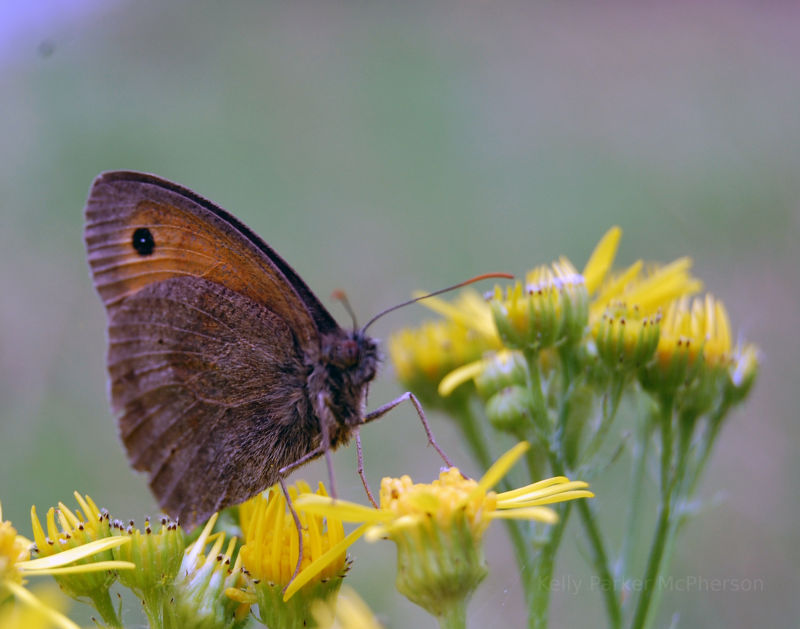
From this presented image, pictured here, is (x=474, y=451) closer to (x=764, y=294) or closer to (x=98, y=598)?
(x=98, y=598)

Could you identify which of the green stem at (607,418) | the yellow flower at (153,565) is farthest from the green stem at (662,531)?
the yellow flower at (153,565)

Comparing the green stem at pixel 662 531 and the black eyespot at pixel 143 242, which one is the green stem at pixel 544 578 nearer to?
the green stem at pixel 662 531

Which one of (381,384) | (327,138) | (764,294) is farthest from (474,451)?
(327,138)

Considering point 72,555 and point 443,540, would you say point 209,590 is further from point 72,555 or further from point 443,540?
point 443,540

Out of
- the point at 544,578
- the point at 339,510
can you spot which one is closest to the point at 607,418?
the point at 544,578

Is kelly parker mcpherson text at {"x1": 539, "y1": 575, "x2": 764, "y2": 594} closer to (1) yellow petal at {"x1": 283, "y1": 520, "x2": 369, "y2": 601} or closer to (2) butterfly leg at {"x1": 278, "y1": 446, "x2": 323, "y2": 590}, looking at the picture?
(2) butterfly leg at {"x1": 278, "y1": 446, "x2": 323, "y2": 590}

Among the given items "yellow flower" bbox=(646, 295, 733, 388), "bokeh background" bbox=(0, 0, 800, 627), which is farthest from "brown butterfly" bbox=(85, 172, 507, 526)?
"bokeh background" bbox=(0, 0, 800, 627)
